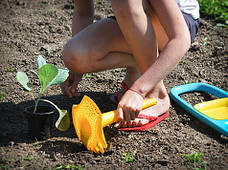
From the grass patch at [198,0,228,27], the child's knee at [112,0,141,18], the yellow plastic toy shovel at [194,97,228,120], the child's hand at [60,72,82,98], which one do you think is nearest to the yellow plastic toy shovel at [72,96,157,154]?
the child's hand at [60,72,82,98]

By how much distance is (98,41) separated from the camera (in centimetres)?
193

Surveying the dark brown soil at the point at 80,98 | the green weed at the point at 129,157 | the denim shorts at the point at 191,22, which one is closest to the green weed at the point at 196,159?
the dark brown soil at the point at 80,98

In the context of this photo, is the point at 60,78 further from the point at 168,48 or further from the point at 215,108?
the point at 215,108

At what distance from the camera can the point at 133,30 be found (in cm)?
163

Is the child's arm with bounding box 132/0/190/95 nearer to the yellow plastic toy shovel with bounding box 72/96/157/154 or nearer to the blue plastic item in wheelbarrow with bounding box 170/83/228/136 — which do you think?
the yellow plastic toy shovel with bounding box 72/96/157/154

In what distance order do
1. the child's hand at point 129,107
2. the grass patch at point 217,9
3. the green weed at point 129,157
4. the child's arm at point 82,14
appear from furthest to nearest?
the grass patch at point 217,9
the child's arm at point 82,14
the green weed at point 129,157
the child's hand at point 129,107

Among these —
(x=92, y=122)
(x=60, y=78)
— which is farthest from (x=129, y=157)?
(x=60, y=78)

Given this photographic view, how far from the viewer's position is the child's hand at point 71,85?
1.87 m

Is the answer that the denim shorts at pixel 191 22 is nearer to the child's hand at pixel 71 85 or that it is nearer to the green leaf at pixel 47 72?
the child's hand at pixel 71 85

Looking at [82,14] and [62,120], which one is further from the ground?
[82,14]

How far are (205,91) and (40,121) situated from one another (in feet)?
3.95

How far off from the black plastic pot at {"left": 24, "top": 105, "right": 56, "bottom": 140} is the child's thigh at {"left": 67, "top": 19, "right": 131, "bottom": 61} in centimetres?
45

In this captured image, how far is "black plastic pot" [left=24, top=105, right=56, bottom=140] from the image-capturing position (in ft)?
4.92

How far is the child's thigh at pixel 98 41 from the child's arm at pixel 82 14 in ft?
0.44
